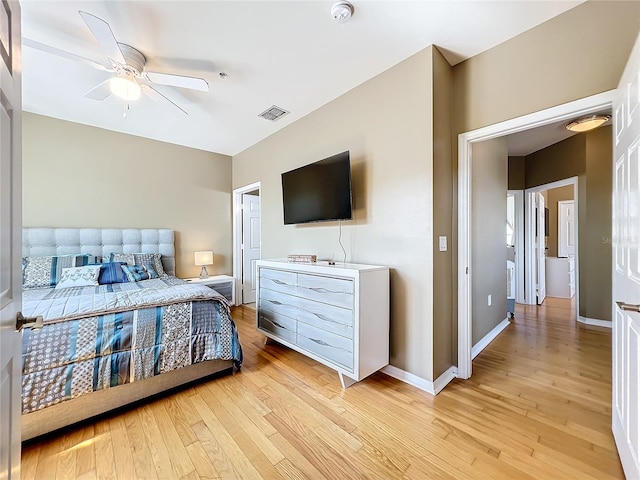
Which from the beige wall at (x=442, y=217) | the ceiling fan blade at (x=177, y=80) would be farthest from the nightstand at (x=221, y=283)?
the beige wall at (x=442, y=217)

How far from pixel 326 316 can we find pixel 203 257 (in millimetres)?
2729

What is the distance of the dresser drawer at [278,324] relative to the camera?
260 centimetres

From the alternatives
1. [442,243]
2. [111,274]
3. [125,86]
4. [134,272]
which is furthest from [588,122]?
[111,274]

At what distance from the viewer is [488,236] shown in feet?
10.0

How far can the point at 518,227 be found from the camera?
4660 millimetres

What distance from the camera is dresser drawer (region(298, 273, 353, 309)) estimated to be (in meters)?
2.07

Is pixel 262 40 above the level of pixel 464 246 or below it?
above

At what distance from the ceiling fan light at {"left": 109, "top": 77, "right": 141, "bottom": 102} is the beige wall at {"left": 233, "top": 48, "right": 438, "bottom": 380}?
168cm

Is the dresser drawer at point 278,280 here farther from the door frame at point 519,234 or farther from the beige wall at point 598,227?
the door frame at point 519,234

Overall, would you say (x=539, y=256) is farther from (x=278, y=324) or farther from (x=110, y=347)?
(x=110, y=347)

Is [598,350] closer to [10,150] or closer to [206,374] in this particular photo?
[206,374]

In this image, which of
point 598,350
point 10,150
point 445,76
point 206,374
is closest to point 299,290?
point 206,374

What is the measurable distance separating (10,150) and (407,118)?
225cm

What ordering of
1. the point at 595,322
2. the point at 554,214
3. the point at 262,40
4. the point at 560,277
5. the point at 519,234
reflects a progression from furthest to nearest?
1. the point at 554,214
2. the point at 560,277
3. the point at 519,234
4. the point at 595,322
5. the point at 262,40
